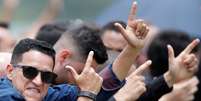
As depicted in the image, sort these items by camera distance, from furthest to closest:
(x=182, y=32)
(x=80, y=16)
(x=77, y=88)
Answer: (x=80, y=16) < (x=182, y=32) < (x=77, y=88)

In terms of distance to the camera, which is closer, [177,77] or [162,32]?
[177,77]

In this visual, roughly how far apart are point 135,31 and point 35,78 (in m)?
0.81

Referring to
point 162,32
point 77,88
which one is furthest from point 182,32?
point 77,88

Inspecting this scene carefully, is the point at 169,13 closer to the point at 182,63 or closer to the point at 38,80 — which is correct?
the point at 182,63

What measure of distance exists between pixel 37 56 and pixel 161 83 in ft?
3.31

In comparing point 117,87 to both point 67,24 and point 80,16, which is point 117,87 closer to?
point 67,24

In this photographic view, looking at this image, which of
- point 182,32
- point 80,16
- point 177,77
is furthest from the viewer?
point 80,16

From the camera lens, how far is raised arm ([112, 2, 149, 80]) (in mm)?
5441

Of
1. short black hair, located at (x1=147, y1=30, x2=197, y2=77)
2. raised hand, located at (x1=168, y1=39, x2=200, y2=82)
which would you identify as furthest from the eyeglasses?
short black hair, located at (x1=147, y1=30, x2=197, y2=77)

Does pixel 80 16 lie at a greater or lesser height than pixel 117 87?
lesser

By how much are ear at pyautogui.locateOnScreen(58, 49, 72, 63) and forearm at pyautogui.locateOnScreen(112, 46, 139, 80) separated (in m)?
0.31

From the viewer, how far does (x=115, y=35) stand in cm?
666

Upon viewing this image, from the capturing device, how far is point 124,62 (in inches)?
223

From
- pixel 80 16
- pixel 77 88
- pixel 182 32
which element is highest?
pixel 77 88
